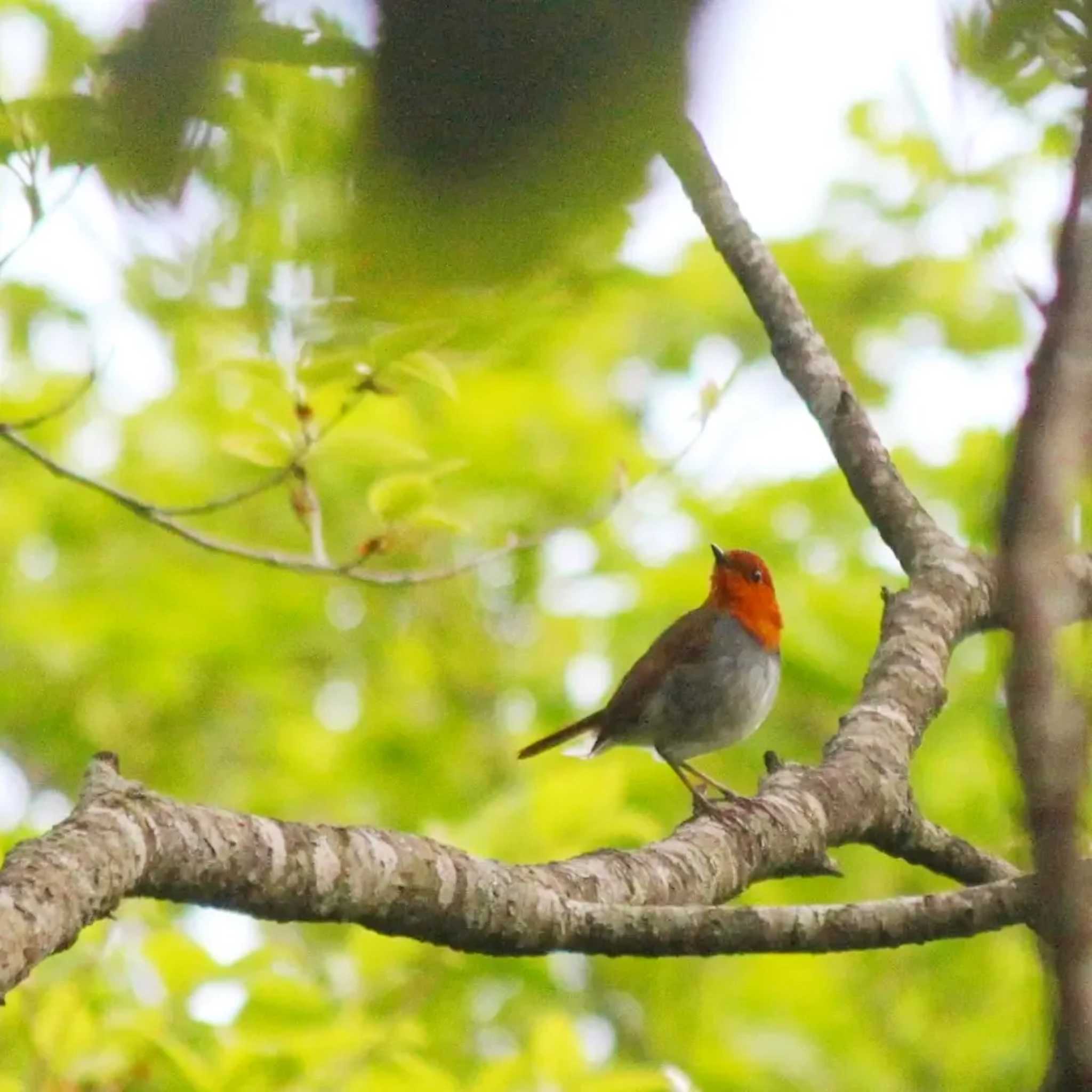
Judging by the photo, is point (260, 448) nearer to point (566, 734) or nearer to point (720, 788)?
point (720, 788)

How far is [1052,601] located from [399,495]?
209 centimetres

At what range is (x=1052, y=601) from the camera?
410 millimetres

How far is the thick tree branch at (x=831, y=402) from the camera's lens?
2.68 meters

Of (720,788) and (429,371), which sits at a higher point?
(429,371)

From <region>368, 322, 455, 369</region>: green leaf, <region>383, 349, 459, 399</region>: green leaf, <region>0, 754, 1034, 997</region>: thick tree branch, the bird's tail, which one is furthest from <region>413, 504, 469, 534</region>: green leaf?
the bird's tail

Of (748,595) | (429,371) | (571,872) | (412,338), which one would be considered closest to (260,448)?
(429,371)

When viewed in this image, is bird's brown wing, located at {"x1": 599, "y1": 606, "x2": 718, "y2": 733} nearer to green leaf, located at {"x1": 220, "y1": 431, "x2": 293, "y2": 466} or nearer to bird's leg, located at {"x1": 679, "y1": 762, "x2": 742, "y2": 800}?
bird's leg, located at {"x1": 679, "y1": 762, "x2": 742, "y2": 800}

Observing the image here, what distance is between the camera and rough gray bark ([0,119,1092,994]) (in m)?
1.33

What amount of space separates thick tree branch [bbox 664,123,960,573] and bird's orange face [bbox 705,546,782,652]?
4.75 ft

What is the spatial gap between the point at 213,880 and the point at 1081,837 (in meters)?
1.12

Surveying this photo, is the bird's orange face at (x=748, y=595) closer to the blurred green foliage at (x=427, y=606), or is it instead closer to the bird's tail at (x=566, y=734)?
the blurred green foliage at (x=427, y=606)

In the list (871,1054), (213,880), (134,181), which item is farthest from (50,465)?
(871,1054)

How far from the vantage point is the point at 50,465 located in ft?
7.37

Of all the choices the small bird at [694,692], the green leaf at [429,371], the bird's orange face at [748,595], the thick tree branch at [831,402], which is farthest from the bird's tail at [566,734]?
the green leaf at [429,371]
